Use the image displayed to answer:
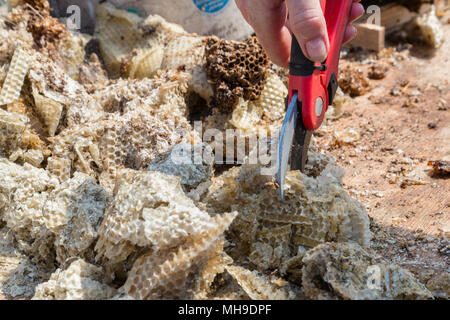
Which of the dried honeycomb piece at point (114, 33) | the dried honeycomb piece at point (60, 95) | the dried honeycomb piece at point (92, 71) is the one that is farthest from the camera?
the dried honeycomb piece at point (114, 33)

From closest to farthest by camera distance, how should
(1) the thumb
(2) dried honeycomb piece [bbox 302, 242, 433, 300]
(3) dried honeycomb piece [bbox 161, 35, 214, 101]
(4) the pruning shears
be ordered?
(2) dried honeycomb piece [bbox 302, 242, 433, 300]
(1) the thumb
(4) the pruning shears
(3) dried honeycomb piece [bbox 161, 35, 214, 101]

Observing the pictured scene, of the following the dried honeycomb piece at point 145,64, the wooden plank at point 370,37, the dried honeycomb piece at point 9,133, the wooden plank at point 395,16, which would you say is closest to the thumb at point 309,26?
the dried honeycomb piece at point 9,133

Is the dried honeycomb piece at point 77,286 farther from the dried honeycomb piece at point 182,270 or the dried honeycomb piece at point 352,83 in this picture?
the dried honeycomb piece at point 352,83

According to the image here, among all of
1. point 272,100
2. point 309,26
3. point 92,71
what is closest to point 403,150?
point 272,100

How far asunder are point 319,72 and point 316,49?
0.57 feet

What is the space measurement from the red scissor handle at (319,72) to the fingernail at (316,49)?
0.20ft

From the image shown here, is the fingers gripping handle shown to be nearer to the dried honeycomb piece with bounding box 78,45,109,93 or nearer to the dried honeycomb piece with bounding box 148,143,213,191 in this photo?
the dried honeycomb piece with bounding box 148,143,213,191

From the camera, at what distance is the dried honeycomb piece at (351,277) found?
5.14ft

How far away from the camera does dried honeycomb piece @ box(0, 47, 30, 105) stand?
282cm

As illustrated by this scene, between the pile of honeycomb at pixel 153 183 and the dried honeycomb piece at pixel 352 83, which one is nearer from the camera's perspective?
the pile of honeycomb at pixel 153 183

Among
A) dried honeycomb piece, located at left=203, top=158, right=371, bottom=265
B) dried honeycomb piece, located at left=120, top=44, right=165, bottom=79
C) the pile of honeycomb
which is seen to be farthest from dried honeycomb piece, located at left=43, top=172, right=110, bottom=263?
dried honeycomb piece, located at left=120, top=44, right=165, bottom=79

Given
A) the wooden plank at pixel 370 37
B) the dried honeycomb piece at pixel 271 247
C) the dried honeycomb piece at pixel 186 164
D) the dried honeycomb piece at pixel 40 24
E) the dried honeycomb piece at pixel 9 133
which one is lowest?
the dried honeycomb piece at pixel 271 247

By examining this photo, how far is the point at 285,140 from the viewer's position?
6.30 ft
